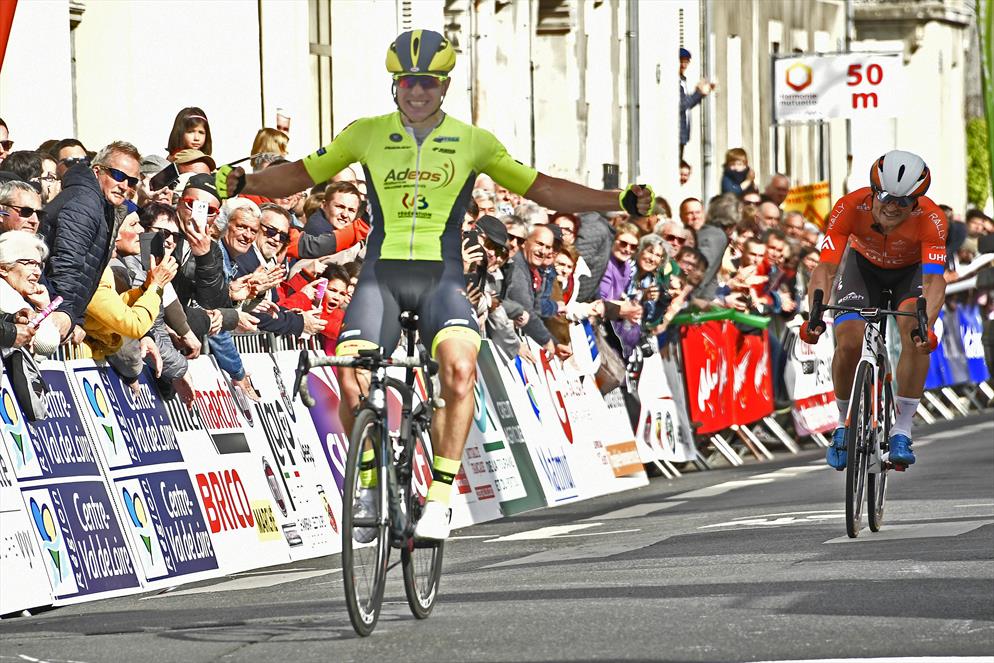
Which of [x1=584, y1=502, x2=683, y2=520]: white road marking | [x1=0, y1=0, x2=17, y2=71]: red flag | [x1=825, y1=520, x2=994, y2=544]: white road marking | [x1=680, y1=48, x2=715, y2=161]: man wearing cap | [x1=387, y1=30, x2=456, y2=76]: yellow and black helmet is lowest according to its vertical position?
[x1=584, y1=502, x2=683, y2=520]: white road marking

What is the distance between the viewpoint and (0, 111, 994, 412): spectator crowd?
1188 cm

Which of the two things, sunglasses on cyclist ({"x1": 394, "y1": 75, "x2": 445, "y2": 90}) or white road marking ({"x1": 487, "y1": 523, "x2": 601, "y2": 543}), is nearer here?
sunglasses on cyclist ({"x1": 394, "y1": 75, "x2": 445, "y2": 90})

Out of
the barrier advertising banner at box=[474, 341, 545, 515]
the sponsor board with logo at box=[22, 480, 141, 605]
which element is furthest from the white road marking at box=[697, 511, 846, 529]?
the sponsor board with logo at box=[22, 480, 141, 605]

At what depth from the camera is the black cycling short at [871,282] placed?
45.1 feet

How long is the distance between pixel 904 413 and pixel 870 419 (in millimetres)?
646

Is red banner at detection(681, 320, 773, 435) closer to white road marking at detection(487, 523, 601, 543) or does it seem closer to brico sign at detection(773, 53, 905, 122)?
white road marking at detection(487, 523, 601, 543)

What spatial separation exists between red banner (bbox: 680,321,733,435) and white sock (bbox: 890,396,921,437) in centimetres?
650

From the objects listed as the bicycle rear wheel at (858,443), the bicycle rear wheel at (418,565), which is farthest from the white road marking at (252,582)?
the bicycle rear wheel at (858,443)

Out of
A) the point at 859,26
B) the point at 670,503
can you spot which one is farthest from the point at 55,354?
the point at 859,26

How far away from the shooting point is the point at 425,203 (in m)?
10.1

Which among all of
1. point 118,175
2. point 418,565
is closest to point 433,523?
point 418,565

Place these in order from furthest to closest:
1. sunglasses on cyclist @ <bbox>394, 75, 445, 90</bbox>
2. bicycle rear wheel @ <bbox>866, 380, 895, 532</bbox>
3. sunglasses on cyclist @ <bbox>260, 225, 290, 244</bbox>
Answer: sunglasses on cyclist @ <bbox>260, 225, 290, 244</bbox> → bicycle rear wheel @ <bbox>866, 380, 895, 532</bbox> → sunglasses on cyclist @ <bbox>394, 75, 445, 90</bbox>

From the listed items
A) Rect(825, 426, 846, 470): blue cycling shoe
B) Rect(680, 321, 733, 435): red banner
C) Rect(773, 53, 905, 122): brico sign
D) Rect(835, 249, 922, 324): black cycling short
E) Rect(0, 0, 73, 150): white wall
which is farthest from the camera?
Rect(773, 53, 905, 122): brico sign

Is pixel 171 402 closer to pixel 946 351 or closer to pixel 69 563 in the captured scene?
pixel 69 563
